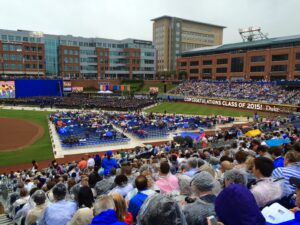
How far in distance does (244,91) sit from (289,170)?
56.1m

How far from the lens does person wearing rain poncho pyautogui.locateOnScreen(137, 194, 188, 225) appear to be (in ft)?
9.37

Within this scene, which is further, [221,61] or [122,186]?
[221,61]

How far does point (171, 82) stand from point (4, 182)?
74.5 metres

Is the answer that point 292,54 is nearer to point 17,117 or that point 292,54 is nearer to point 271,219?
point 17,117

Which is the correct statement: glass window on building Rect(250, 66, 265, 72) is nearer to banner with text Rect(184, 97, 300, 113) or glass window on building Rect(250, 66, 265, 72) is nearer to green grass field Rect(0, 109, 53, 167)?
banner with text Rect(184, 97, 300, 113)

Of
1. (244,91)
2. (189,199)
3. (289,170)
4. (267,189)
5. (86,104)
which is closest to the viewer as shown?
(189,199)

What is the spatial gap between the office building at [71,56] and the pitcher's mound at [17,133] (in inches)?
1737

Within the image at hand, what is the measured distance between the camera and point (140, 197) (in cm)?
448

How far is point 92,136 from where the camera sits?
30.4 meters

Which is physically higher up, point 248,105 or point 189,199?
point 189,199

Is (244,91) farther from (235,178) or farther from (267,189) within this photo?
(235,178)

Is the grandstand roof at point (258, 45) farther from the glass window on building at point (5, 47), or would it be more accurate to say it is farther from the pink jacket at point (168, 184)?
the pink jacket at point (168, 184)

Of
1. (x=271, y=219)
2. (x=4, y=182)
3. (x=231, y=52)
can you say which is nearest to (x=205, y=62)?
(x=231, y=52)

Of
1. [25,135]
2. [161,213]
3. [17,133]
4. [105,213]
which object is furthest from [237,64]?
[161,213]
